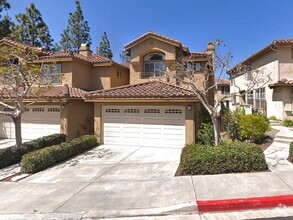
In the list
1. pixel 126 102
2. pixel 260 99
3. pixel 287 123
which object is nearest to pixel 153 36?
pixel 126 102

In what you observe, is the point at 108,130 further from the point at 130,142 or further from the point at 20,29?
the point at 20,29

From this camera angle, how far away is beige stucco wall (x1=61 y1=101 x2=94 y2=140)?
14133 millimetres

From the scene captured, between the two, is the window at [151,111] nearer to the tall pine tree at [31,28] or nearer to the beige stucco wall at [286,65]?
the beige stucco wall at [286,65]

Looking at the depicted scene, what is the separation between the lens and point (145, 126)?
42.4ft

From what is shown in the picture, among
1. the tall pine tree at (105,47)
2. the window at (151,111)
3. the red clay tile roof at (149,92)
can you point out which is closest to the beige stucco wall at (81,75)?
the red clay tile roof at (149,92)

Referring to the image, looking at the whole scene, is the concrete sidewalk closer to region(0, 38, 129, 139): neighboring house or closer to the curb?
the curb

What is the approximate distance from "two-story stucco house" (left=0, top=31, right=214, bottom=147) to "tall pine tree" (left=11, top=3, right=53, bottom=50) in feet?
59.2

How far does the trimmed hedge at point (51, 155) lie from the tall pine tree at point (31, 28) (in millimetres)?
28328

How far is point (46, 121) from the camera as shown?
14883 millimetres

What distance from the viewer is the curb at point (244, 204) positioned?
16.9 feet

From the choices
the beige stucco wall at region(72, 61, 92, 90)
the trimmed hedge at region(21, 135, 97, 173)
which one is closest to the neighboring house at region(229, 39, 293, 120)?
the trimmed hedge at region(21, 135, 97, 173)

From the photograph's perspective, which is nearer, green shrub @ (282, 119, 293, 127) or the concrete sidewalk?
the concrete sidewalk

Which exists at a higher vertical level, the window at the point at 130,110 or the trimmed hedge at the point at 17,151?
the window at the point at 130,110

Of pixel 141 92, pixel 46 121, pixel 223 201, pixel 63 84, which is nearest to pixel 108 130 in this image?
pixel 141 92
